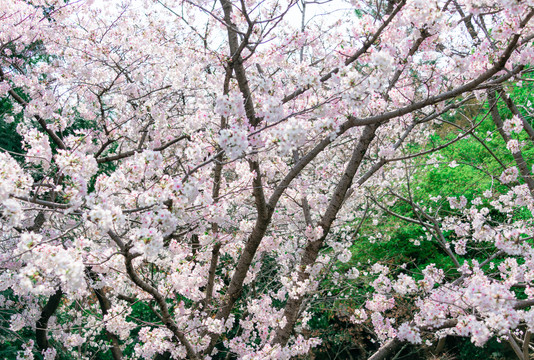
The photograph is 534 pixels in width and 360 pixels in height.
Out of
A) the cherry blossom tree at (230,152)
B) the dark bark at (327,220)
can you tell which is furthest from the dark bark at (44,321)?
the dark bark at (327,220)

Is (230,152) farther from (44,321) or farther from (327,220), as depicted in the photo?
(44,321)

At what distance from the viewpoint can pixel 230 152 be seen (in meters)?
2.28

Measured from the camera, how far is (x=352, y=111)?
277 cm

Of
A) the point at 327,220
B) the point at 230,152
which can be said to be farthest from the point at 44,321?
the point at 230,152

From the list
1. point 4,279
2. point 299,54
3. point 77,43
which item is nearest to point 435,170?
point 299,54

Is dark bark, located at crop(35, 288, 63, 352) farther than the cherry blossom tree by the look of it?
Yes

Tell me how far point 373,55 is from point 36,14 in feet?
13.3

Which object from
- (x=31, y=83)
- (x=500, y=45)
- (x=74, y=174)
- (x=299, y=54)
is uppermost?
(x=299, y=54)

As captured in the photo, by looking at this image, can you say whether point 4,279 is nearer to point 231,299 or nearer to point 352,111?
point 231,299

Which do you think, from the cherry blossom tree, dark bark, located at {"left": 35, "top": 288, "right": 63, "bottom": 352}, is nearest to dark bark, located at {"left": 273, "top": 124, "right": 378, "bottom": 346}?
the cherry blossom tree

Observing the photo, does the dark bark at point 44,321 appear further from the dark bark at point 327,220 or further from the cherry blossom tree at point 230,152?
the dark bark at point 327,220

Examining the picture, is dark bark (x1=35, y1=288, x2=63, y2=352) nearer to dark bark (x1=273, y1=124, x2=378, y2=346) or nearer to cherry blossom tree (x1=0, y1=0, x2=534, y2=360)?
cherry blossom tree (x1=0, y1=0, x2=534, y2=360)

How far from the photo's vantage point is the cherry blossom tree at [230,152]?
2303 millimetres

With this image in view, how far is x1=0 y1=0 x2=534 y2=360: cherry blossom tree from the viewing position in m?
2.30
